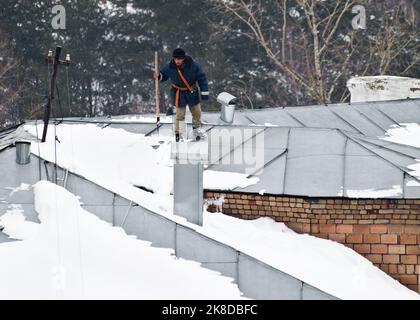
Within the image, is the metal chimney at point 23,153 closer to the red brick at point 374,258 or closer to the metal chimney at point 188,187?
the metal chimney at point 188,187

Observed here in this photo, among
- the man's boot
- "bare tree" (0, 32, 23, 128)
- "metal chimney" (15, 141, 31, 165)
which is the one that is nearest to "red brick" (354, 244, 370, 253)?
the man's boot

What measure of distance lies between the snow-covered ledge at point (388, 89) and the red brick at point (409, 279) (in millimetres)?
7238

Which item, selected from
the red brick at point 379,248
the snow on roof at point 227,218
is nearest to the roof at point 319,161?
the snow on roof at point 227,218

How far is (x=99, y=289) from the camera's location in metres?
12.9

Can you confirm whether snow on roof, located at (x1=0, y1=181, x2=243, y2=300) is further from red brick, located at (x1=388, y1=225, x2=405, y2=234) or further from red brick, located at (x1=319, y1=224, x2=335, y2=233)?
red brick, located at (x1=388, y1=225, x2=405, y2=234)

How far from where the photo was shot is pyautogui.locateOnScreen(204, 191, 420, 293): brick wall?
1571cm

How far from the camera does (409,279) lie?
1574cm

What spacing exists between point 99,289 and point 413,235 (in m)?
5.15

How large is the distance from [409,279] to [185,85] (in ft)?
14.0

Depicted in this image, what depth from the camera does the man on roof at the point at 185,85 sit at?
599 inches

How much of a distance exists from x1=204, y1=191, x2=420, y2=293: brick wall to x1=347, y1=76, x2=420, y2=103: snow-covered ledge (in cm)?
696

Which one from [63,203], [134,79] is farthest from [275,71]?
[63,203]

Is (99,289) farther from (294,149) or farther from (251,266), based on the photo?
(294,149)

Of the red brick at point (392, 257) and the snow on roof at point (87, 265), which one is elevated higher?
the snow on roof at point (87, 265)
